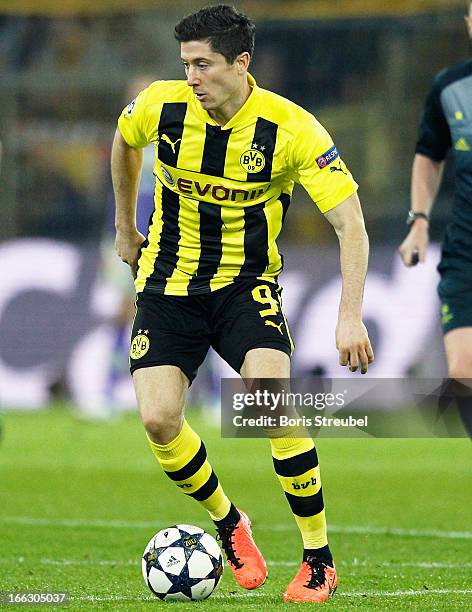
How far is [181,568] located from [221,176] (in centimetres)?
154

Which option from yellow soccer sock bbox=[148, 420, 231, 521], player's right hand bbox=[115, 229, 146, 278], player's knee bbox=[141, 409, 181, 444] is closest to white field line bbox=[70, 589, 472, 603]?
yellow soccer sock bbox=[148, 420, 231, 521]

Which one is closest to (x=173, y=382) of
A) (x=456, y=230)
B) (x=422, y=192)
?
(x=456, y=230)

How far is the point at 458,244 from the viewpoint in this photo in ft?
22.2

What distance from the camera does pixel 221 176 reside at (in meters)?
5.74

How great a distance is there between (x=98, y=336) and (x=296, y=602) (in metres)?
9.22

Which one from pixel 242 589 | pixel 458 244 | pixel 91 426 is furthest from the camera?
pixel 91 426

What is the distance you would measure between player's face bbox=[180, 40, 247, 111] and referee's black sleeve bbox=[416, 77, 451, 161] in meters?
1.63

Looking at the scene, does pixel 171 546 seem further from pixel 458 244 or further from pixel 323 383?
pixel 458 244

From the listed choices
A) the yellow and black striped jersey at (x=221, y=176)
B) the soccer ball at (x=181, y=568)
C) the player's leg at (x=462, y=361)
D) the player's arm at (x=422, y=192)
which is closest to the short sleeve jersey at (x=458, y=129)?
the player's arm at (x=422, y=192)

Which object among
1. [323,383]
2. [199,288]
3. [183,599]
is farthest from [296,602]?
[199,288]

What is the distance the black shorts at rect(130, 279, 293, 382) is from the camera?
18.6ft

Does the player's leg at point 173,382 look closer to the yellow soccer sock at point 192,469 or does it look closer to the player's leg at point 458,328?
the yellow soccer sock at point 192,469

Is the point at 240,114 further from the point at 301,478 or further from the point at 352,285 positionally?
the point at 301,478

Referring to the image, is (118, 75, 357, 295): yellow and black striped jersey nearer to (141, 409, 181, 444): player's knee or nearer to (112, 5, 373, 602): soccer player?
(112, 5, 373, 602): soccer player
